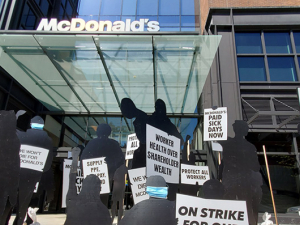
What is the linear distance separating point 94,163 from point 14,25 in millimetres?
10303

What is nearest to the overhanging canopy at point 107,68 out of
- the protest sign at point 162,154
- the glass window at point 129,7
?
the glass window at point 129,7

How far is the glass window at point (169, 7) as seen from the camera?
49.6 feet

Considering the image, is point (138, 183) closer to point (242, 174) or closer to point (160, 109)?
point (160, 109)

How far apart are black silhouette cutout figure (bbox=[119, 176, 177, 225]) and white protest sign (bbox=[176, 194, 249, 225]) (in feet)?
0.87

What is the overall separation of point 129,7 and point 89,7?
281 cm

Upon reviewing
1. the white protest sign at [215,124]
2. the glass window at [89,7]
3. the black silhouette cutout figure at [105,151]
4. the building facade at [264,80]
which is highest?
the glass window at [89,7]

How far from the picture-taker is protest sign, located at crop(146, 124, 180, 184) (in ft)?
11.2

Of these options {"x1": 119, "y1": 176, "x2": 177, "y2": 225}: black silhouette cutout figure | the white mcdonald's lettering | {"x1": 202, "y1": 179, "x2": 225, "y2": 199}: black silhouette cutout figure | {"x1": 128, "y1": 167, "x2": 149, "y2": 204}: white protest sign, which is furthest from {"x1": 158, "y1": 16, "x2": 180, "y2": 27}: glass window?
{"x1": 119, "y1": 176, "x2": 177, "y2": 225}: black silhouette cutout figure

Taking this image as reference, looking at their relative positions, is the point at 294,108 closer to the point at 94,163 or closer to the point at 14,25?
the point at 94,163

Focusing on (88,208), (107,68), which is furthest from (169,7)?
(88,208)

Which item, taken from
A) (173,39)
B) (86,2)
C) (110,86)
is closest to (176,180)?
(173,39)

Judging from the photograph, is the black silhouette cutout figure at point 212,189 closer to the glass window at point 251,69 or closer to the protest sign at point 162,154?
the protest sign at point 162,154

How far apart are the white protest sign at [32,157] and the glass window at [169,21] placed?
12168 mm

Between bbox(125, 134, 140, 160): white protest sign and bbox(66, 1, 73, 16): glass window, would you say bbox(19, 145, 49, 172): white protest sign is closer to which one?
bbox(125, 134, 140, 160): white protest sign
